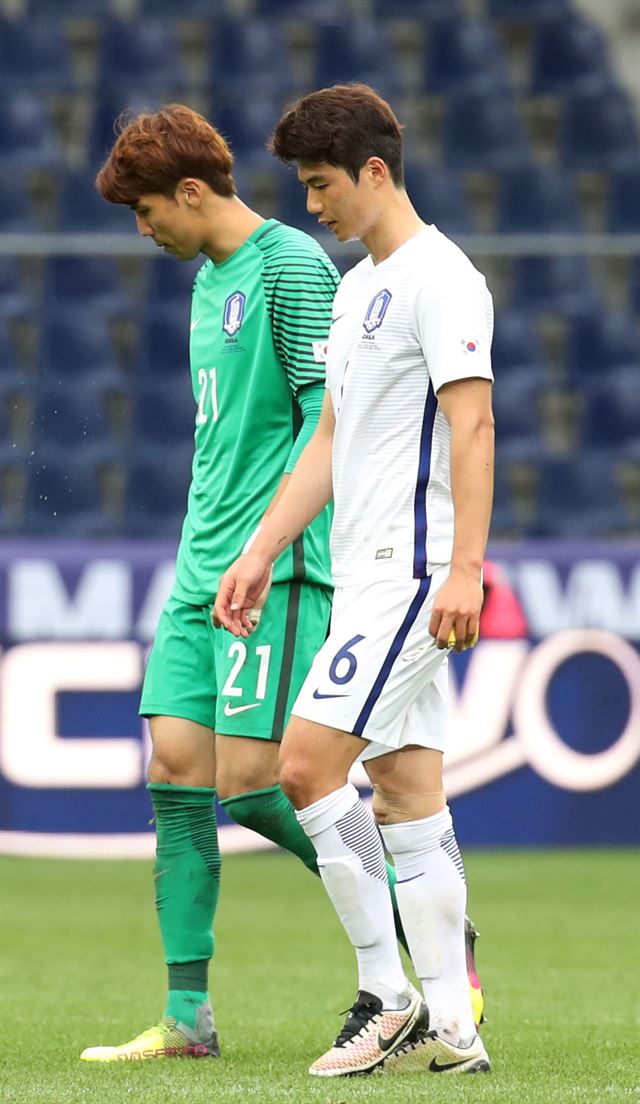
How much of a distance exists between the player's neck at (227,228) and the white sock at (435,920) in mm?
1293

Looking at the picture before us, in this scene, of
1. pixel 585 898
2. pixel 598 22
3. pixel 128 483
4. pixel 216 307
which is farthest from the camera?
pixel 598 22

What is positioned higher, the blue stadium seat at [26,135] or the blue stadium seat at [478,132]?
the blue stadium seat at [478,132]

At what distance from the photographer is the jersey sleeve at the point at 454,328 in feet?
10.8

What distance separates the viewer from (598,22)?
12969 mm

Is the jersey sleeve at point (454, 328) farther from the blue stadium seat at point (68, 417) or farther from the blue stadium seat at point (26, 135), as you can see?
the blue stadium seat at point (26, 135)

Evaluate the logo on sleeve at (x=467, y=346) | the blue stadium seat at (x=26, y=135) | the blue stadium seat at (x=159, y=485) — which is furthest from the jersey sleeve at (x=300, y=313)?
the blue stadium seat at (x=26, y=135)

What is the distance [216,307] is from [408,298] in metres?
0.72

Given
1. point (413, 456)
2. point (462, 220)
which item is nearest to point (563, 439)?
point (462, 220)

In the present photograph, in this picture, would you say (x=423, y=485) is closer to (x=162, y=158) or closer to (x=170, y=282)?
(x=162, y=158)

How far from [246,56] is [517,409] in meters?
3.31

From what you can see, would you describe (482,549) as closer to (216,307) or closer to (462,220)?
(216,307)

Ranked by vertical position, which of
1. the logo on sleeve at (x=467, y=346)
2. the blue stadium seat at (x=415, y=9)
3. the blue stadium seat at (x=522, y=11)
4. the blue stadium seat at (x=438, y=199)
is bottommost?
the logo on sleeve at (x=467, y=346)

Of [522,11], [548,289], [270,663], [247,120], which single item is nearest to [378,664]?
[270,663]

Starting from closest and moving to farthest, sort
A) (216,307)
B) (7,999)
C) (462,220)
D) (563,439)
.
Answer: (216,307) → (7,999) → (563,439) → (462,220)
